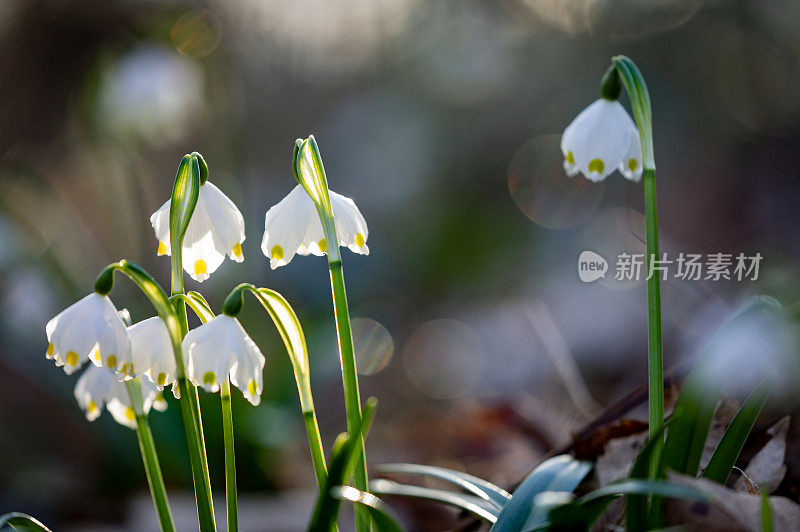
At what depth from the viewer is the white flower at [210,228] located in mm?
973

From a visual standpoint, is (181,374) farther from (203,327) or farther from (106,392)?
(106,392)

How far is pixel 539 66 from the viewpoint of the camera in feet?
24.0

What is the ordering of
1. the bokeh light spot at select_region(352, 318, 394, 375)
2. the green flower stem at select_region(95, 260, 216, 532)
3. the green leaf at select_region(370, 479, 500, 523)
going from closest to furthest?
the green flower stem at select_region(95, 260, 216, 532) → the green leaf at select_region(370, 479, 500, 523) → the bokeh light spot at select_region(352, 318, 394, 375)

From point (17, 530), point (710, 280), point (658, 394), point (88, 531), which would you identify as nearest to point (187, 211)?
point (17, 530)

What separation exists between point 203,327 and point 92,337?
0.12 meters

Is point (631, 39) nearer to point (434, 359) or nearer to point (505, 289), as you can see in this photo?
point (505, 289)

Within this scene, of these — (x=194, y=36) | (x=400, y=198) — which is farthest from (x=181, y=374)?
(x=400, y=198)

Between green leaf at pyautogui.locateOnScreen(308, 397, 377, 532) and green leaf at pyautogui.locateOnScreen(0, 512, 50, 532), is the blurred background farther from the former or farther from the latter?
green leaf at pyautogui.locateOnScreen(0, 512, 50, 532)

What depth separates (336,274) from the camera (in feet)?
3.05

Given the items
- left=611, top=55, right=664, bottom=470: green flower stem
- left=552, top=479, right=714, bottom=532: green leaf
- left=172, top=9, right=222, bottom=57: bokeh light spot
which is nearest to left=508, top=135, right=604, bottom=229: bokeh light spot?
left=172, top=9, right=222, bottom=57: bokeh light spot

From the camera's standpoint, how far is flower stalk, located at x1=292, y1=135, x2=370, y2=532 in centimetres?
92

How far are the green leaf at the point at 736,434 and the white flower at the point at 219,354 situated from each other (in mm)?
552

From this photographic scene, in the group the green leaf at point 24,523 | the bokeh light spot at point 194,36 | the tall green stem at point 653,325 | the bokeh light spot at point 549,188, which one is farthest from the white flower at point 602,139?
the bokeh light spot at point 549,188

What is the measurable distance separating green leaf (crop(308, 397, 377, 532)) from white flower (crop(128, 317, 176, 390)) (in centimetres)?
25
